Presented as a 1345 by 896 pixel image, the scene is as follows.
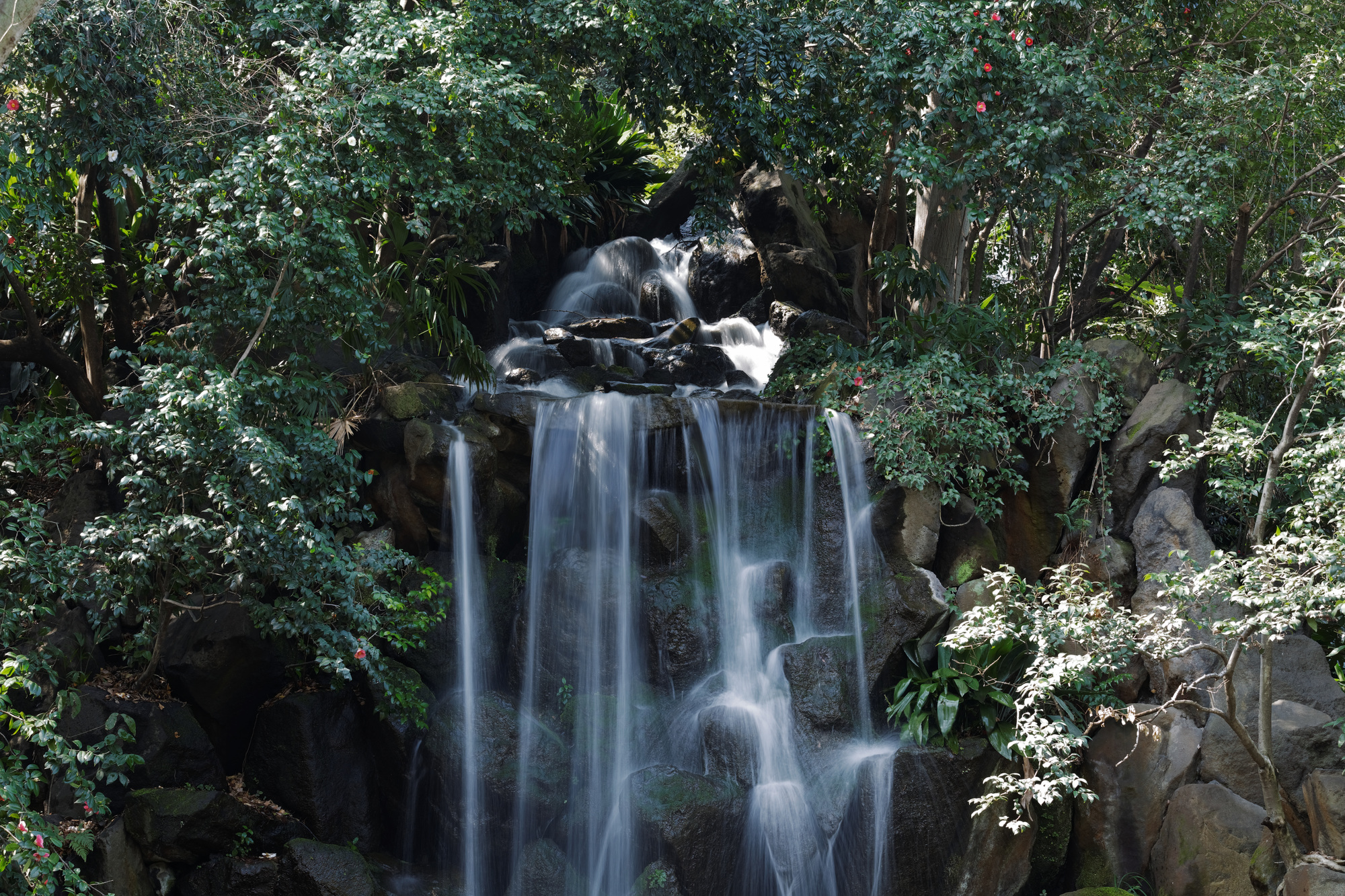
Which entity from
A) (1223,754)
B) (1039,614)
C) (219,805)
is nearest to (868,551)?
(1039,614)

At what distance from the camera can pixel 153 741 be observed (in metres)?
7.08

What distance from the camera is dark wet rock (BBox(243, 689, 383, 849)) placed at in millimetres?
7484

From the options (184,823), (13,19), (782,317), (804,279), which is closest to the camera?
(13,19)

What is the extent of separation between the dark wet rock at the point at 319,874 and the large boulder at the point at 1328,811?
6560 millimetres

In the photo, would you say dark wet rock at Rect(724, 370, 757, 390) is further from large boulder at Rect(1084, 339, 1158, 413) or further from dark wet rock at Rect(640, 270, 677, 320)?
large boulder at Rect(1084, 339, 1158, 413)

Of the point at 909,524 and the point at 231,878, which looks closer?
the point at 231,878

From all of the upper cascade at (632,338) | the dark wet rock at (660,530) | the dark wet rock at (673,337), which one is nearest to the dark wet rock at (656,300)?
the upper cascade at (632,338)

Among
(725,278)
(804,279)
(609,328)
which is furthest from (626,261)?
(804,279)

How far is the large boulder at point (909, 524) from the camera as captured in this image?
901 cm

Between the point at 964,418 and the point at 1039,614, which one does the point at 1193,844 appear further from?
the point at 964,418

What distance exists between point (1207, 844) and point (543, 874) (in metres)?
4.97

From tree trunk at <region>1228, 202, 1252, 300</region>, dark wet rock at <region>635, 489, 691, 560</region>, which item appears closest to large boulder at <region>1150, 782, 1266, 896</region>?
dark wet rock at <region>635, 489, 691, 560</region>

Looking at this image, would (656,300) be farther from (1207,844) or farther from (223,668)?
(1207,844)

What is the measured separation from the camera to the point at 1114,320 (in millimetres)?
11992
